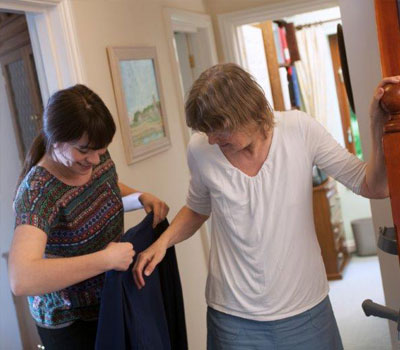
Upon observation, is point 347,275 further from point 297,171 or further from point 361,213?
point 297,171

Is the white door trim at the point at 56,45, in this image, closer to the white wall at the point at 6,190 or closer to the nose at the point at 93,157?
Answer: the white wall at the point at 6,190

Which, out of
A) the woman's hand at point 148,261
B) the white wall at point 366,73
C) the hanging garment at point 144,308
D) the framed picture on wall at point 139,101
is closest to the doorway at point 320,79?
the framed picture on wall at point 139,101

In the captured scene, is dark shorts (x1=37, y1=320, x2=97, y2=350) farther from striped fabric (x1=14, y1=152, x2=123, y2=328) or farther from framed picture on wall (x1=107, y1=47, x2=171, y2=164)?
framed picture on wall (x1=107, y1=47, x2=171, y2=164)

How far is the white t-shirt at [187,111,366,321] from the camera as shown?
1.66m

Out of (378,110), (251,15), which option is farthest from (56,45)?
(251,15)

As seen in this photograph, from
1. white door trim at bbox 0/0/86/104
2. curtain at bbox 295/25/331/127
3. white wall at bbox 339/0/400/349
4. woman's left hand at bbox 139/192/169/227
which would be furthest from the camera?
curtain at bbox 295/25/331/127

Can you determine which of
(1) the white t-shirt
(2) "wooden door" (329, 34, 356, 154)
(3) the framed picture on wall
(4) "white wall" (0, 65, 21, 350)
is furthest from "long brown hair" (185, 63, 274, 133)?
(2) "wooden door" (329, 34, 356, 154)

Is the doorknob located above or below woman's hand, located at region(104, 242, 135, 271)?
below

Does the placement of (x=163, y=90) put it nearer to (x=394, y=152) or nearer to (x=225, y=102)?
(x=225, y=102)

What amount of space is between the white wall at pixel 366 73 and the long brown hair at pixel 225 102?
80 centimetres

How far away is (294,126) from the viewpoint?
1.68 metres

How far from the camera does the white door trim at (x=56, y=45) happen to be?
8.36 feet

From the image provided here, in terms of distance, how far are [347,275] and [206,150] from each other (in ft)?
12.7

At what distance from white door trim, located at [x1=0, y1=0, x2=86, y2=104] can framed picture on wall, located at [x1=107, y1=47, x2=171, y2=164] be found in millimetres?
334
